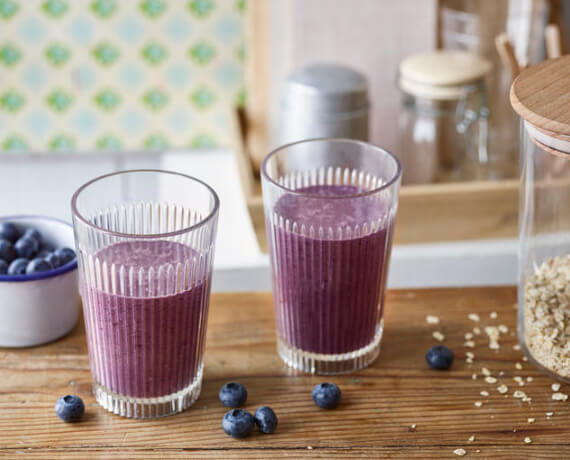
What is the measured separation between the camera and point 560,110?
75cm

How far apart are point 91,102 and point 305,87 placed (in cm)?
65

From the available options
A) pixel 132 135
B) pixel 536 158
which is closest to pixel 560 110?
pixel 536 158

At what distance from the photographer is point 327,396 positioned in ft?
2.81

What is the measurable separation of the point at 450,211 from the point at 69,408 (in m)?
0.82

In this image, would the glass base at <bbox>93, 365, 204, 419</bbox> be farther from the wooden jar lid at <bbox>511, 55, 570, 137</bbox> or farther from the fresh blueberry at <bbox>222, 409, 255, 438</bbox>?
the wooden jar lid at <bbox>511, 55, 570, 137</bbox>

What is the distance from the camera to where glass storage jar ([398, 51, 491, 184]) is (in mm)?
1399

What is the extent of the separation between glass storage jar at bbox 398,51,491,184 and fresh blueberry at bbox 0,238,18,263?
30.3 inches

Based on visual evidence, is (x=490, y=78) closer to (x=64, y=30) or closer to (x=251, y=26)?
(x=251, y=26)

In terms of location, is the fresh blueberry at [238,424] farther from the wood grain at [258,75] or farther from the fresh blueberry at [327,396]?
the wood grain at [258,75]

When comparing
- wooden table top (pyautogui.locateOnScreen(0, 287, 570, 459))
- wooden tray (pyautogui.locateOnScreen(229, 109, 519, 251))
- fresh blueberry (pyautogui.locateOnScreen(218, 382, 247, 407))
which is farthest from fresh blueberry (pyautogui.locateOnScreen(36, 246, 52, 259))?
wooden tray (pyautogui.locateOnScreen(229, 109, 519, 251))

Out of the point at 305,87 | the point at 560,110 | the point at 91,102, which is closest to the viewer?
the point at 560,110

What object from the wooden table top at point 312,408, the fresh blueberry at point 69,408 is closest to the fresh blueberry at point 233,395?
the wooden table top at point 312,408

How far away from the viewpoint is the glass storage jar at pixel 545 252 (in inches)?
34.2

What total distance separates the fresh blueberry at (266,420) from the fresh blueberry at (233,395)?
3 centimetres
